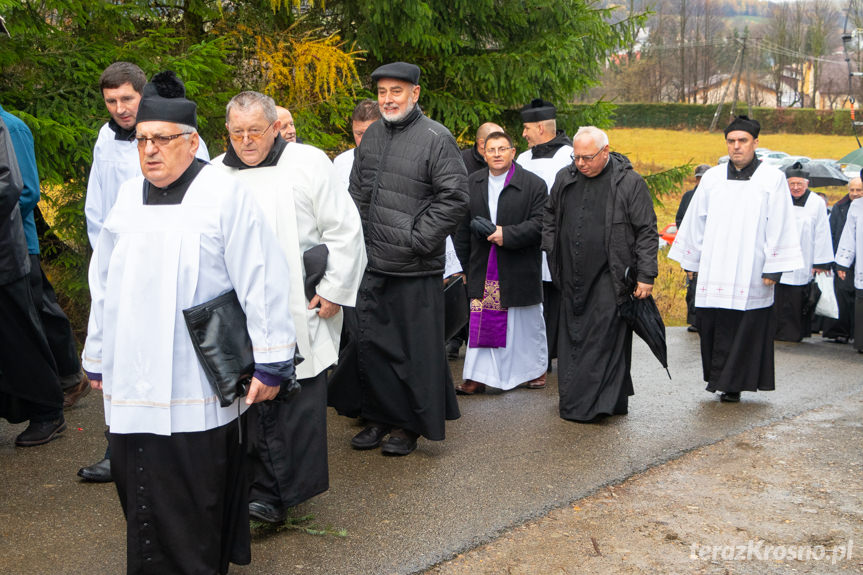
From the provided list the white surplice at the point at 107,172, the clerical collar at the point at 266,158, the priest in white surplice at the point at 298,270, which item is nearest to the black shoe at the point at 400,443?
the priest in white surplice at the point at 298,270

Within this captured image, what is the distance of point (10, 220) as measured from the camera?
5.40 meters

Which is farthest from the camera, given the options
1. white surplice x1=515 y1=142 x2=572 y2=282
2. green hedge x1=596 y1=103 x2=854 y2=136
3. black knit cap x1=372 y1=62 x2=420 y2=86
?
green hedge x1=596 y1=103 x2=854 y2=136

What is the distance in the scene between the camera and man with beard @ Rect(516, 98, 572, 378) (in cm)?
843

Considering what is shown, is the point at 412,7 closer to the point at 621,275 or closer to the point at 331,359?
the point at 621,275

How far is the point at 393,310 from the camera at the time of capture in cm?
580

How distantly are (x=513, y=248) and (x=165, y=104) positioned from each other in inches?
169

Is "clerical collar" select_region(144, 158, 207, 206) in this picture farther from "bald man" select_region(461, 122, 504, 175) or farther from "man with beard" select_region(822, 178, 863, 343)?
"man with beard" select_region(822, 178, 863, 343)

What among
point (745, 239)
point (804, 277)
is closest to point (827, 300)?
Result: point (804, 277)

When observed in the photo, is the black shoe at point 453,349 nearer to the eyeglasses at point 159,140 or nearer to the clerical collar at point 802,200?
the clerical collar at point 802,200

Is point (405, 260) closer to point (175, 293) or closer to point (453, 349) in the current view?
point (175, 293)

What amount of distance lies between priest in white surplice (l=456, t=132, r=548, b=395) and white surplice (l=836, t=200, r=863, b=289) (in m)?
4.82

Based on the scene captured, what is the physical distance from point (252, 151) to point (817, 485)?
146 inches

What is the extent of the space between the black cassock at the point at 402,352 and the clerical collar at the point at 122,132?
1.57 meters

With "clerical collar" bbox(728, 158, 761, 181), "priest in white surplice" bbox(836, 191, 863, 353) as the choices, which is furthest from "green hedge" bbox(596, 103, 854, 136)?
"clerical collar" bbox(728, 158, 761, 181)
